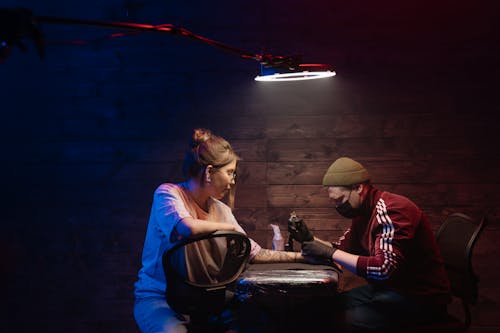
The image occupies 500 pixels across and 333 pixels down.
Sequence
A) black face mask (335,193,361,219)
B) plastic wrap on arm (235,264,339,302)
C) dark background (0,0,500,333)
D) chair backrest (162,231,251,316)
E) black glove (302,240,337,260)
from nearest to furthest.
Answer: chair backrest (162,231,251,316) < plastic wrap on arm (235,264,339,302) < black glove (302,240,337,260) < black face mask (335,193,361,219) < dark background (0,0,500,333)

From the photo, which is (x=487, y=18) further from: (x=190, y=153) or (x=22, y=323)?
(x=22, y=323)

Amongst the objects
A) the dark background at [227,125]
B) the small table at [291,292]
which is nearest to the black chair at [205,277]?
the small table at [291,292]

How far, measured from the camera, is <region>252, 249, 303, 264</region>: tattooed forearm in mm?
3644

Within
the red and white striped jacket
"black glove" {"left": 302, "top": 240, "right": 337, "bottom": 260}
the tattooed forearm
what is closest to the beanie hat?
the red and white striped jacket

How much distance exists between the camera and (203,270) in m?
3.29

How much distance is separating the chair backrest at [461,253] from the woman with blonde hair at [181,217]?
87 centimetres

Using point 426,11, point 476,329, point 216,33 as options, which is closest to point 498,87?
point 426,11

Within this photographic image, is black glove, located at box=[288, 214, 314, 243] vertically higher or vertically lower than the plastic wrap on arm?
higher

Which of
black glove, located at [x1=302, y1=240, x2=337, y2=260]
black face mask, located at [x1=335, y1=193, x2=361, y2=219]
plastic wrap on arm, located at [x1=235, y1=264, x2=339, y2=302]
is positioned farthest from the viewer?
black face mask, located at [x1=335, y1=193, x2=361, y2=219]

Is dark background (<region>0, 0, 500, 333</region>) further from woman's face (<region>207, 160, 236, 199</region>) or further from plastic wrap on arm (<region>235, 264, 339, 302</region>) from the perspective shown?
plastic wrap on arm (<region>235, 264, 339, 302</region>)

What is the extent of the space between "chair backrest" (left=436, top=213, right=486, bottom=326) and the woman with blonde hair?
87 centimetres

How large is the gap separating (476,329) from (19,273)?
358 cm

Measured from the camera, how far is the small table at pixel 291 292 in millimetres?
3074

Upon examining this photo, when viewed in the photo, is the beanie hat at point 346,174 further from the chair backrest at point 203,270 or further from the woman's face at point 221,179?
the chair backrest at point 203,270
